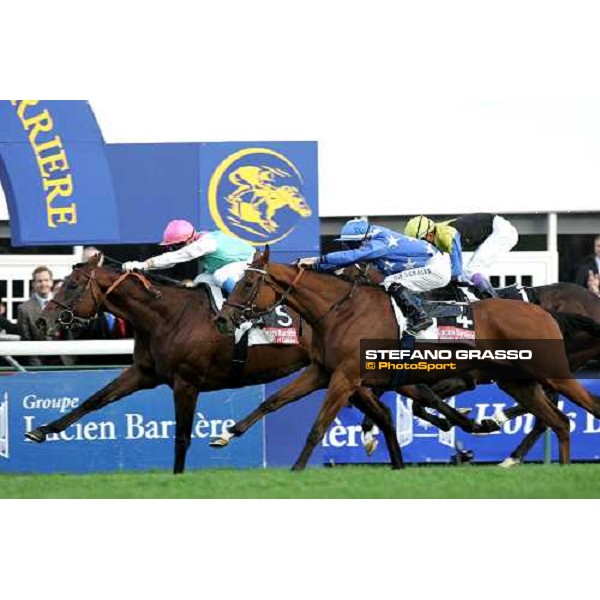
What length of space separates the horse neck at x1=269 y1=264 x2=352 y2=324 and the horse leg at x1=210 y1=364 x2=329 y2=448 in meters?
0.34

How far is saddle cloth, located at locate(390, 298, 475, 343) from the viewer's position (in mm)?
11008

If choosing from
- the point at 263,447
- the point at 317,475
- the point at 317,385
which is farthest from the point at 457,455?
the point at 317,475

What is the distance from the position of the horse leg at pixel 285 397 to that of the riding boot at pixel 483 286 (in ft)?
6.74

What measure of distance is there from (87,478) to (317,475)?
4.77ft

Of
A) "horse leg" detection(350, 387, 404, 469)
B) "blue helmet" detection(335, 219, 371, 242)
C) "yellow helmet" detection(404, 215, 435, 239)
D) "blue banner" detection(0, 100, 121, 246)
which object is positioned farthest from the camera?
"blue banner" detection(0, 100, 121, 246)

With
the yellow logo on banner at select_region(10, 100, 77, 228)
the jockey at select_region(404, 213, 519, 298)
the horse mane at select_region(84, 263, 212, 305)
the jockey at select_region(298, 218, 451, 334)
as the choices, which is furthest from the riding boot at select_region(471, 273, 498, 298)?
the yellow logo on banner at select_region(10, 100, 77, 228)

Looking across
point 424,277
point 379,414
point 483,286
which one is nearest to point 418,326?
point 424,277

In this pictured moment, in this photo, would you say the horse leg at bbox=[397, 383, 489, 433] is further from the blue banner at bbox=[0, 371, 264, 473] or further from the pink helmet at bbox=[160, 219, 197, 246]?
the pink helmet at bbox=[160, 219, 197, 246]

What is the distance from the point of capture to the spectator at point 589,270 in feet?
47.1

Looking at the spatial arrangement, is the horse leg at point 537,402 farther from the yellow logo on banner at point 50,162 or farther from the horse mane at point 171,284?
the yellow logo on banner at point 50,162

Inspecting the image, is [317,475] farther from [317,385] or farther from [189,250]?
[189,250]

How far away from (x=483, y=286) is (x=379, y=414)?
60.8 inches

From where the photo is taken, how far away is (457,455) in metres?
12.8

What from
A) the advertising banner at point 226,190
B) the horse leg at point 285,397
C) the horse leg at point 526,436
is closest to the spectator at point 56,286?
the advertising banner at point 226,190
